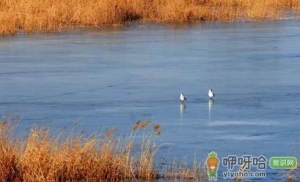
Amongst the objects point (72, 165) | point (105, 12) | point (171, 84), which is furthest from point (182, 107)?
point (105, 12)

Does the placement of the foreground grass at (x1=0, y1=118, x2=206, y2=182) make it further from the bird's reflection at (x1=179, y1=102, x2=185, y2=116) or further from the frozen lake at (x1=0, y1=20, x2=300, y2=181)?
the bird's reflection at (x1=179, y1=102, x2=185, y2=116)

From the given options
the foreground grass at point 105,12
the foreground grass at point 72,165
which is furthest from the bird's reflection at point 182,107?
the foreground grass at point 105,12

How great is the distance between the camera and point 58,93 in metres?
15.2

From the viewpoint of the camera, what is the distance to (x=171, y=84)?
16109 mm

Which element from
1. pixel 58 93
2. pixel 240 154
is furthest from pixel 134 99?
pixel 240 154

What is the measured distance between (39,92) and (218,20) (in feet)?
49.8

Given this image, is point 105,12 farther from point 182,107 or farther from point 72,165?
point 72,165

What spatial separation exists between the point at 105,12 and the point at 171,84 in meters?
13.2

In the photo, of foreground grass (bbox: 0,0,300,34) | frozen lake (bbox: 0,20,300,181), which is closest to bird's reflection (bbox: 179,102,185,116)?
frozen lake (bbox: 0,20,300,181)

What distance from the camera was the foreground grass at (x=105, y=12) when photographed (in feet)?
89.5

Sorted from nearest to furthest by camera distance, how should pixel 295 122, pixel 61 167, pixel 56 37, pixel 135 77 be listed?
pixel 61 167
pixel 295 122
pixel 135 77
pixel 56 37

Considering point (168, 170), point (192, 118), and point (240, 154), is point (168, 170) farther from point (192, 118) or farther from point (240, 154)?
point (192, 118)

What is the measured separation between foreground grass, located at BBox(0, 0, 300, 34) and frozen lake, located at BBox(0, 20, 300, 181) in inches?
64.4

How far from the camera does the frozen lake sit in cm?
1170
